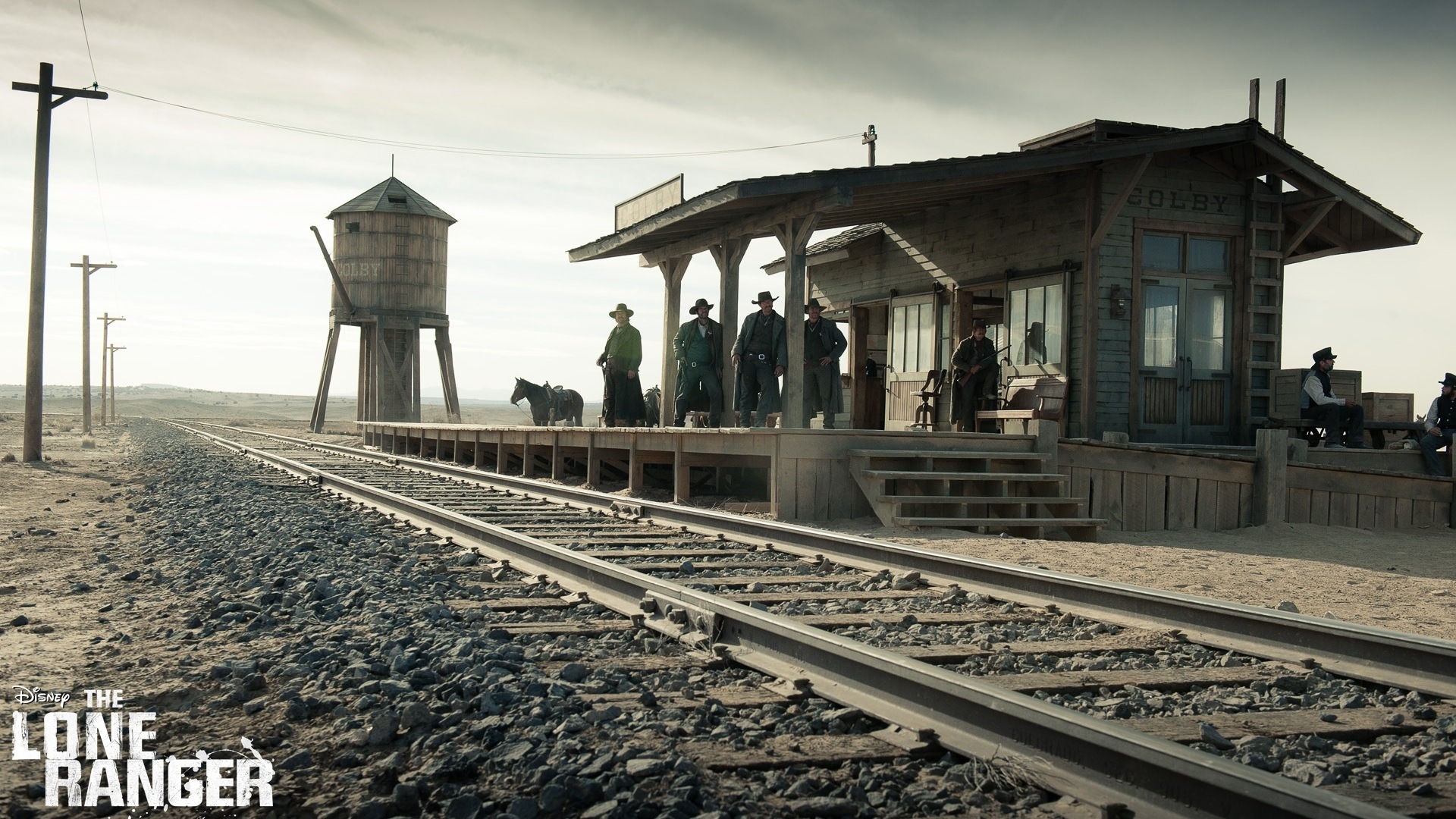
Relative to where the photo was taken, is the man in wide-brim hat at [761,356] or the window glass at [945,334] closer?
the man in wide-brim hat at [761,356]

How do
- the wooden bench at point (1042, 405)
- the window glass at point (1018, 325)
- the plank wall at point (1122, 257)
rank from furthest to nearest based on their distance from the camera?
the window glass at point (1018, 325), the plank wall at point (1122, 257), the wooden bench at point (1042, 405)

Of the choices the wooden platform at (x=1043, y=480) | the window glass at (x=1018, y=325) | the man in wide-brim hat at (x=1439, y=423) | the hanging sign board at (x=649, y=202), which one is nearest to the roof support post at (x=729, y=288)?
the hanging sign board at (x=649, y=202)

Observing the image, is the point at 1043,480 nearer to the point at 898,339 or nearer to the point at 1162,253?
the point at 1162,253

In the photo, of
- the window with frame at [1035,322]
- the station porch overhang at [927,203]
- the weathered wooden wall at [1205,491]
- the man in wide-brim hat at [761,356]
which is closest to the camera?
the weathered wooden wall at [1205,491]

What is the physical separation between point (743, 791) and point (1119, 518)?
370 inches

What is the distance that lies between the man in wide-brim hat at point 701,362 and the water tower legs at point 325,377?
85.0 ft

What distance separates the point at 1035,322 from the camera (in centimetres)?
1476

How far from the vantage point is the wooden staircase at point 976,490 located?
1023cm

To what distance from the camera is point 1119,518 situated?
1152cm

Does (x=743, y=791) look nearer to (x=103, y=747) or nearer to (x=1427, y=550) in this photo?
(x=103, y=747)

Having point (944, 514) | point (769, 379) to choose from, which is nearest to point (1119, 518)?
point (944, 514)

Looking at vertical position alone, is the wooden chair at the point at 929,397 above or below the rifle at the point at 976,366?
below

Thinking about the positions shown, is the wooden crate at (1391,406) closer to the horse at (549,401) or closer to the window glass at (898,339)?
the window glass at (898,339)

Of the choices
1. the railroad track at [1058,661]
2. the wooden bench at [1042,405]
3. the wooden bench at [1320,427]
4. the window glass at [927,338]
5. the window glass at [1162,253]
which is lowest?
the railroad track at [1058,661]
